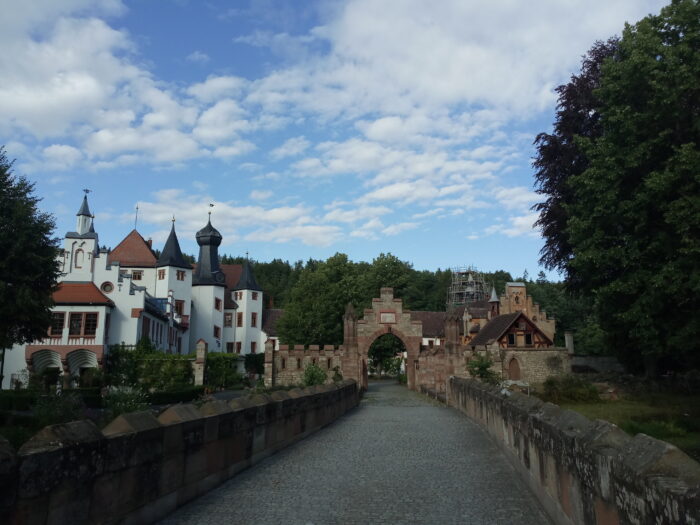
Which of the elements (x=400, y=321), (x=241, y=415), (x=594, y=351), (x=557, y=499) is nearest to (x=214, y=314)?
(x=400, y=321)

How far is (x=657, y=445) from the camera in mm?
3605

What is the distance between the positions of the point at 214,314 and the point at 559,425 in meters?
60.0

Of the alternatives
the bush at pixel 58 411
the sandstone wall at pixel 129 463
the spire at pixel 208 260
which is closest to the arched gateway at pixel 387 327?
the bush at pixel 58 411

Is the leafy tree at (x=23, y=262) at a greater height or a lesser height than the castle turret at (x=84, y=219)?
lesser

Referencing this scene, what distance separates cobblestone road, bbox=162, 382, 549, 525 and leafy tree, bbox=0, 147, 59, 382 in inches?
569

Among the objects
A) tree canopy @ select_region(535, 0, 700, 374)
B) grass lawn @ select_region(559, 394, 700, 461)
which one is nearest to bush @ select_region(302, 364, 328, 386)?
grass lawn @ select_region(559, 394, 700, 461)

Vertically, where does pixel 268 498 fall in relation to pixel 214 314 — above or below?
below

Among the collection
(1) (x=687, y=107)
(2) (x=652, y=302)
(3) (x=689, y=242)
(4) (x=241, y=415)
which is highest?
(1) (x=687, y=107)

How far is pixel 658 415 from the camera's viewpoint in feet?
57.2

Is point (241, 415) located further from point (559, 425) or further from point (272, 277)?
point (272, 277)

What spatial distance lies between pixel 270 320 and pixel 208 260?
610 inches

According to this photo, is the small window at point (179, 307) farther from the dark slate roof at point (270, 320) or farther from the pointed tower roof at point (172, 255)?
the dark slate roof at point (270, 320)

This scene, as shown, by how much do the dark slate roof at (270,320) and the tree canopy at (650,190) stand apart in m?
54.9

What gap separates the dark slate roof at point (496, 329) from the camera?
173 feet
